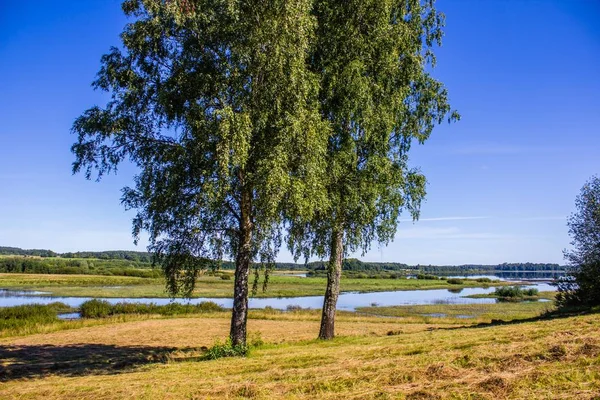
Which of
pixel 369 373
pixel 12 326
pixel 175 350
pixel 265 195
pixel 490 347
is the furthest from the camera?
pixel 12 326

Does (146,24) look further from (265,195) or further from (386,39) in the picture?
(386,39)

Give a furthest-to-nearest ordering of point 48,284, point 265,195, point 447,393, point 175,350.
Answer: point 48,284, point 175,350, point 265,195, point 447,393

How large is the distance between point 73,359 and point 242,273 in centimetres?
853

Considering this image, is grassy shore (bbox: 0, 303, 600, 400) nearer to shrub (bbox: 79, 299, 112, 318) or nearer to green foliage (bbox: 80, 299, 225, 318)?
shrub (bbox: 79, 299, 112, 318)

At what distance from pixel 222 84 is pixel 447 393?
12215mm

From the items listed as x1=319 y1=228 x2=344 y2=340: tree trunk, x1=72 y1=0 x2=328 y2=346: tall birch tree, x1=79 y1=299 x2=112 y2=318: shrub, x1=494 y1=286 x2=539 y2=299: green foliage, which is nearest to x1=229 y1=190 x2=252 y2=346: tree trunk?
x1=72 y1=0 x2=328 y2=346: tall birch tree

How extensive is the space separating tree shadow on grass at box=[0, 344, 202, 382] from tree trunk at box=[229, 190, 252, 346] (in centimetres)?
340

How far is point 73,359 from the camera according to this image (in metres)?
18.4

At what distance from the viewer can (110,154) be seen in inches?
648

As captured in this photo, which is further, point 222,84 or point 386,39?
point 386,39

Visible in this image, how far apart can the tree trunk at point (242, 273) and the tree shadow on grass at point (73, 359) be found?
3400 mm

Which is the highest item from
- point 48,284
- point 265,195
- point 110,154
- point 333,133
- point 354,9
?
point 354,9

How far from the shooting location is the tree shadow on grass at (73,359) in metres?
15.7

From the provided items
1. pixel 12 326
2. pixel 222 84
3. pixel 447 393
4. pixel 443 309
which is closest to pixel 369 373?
pixel 447 393
